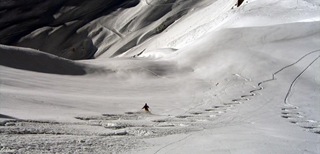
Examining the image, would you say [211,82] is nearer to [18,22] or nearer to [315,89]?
[315,89]

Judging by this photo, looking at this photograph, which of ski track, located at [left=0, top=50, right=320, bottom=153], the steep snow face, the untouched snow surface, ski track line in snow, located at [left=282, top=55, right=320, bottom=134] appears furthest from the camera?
the steep snow face

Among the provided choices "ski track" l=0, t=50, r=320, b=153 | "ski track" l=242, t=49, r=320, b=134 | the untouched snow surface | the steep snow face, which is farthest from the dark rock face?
"ski track" l=0, t=50, r=320, b=153

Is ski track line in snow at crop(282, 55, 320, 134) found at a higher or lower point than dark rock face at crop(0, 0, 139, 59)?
lower

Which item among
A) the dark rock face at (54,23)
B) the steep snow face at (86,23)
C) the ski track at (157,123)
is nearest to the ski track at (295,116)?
the ski track at (157,123)

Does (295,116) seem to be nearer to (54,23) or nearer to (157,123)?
(157,123)

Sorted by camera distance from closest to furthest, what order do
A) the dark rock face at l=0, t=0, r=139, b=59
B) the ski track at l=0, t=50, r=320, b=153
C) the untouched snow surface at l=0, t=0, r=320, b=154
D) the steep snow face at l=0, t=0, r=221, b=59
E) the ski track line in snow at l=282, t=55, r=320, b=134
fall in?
the ski track at l=0, t=50, r=320, b=153 → the untouched snow surface at l=0, t=0, r=320, b=154 → the ski track line in snow at l=282, t=55, r=320, b=134 → the steep snow face at l=0, t=0, r=221, b=59 → the dark rock face at l=0, t=0, r=139, b=59

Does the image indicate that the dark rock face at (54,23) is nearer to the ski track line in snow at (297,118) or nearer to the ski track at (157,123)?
the ski track at (157,123)

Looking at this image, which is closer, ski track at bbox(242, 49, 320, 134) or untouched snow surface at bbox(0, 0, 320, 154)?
untouched snow surface at bbox(0, 0, 320, 154)

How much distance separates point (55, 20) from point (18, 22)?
4248 millimetres

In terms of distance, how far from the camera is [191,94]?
18.4 m

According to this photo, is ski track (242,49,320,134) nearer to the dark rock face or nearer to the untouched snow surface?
the untouched snow surface

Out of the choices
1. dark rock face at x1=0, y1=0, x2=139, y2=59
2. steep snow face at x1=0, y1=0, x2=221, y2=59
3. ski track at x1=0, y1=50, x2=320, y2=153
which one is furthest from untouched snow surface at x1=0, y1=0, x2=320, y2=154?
dark rock face at x1=0, y1=0, x2=139, y2=59

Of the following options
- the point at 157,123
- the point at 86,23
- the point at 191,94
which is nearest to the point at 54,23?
the point at 86,23

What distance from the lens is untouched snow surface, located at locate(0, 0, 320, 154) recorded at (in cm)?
875
